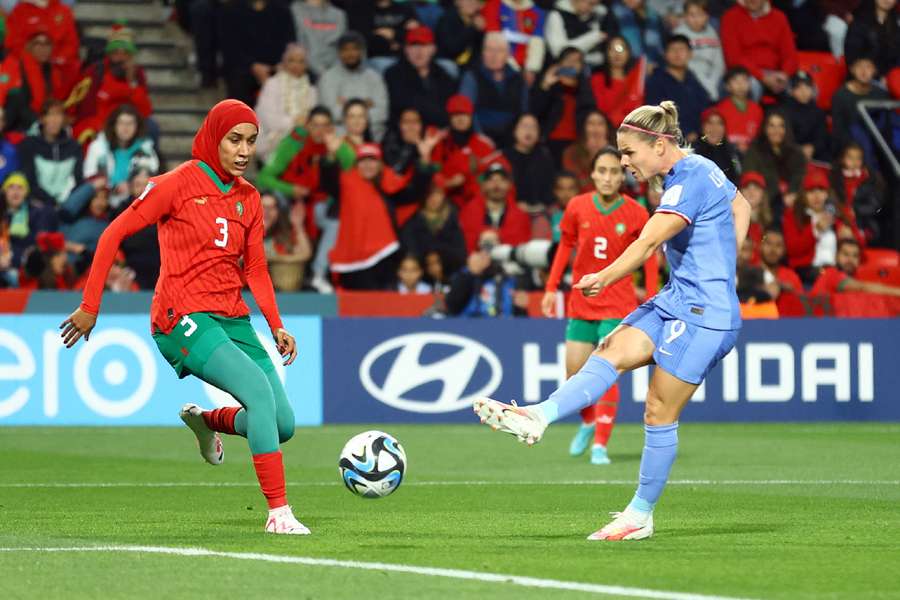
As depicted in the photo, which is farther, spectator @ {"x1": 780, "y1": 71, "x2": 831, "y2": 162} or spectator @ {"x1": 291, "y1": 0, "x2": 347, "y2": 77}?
spectator @ {"x1": 780, "y1": 71, "x2": 831, "y2": 162}

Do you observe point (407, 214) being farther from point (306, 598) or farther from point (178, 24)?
point (306, 598)

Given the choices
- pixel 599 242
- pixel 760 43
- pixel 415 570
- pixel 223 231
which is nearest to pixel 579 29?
pixel 760 43

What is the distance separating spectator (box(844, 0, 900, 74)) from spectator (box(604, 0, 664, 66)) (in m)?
2.60

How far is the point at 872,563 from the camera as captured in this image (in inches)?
293

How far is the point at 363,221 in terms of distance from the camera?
19.5m

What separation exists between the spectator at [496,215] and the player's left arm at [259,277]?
10.8m

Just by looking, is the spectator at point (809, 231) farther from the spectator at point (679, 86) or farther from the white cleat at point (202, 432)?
the white cleat at point (202, 432)

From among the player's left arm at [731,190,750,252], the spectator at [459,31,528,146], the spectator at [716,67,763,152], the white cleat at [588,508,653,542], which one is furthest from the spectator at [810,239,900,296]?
the white cleat at [588,508,653,542]

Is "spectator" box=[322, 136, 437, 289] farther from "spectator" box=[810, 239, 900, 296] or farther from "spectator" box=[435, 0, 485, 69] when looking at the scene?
"spectator" box=[810, 239, 900, 296]

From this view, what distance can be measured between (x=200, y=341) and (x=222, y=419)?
77 cm

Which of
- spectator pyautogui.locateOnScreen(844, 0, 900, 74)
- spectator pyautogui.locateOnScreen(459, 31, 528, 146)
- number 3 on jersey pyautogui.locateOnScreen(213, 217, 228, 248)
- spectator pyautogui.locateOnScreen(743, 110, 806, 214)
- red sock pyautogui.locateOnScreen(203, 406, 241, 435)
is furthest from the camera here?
spectator pyautogui.locateOnScreen(844, 0, 900, 74)

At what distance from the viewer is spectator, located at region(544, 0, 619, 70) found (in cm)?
2184

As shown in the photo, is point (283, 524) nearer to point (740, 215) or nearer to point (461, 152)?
point (740, 215)

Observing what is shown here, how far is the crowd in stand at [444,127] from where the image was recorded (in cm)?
1895
